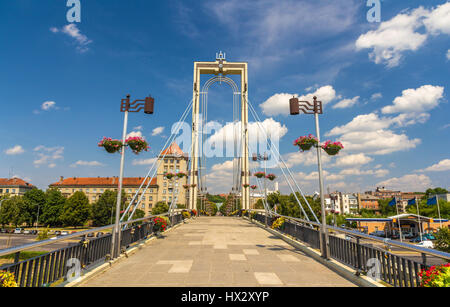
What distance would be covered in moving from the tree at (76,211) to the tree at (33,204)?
6.17 meters

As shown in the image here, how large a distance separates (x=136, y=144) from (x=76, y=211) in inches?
2440

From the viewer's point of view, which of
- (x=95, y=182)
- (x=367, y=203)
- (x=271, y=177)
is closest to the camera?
(x=271, y=177)

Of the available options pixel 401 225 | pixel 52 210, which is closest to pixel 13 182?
pixel 52 210

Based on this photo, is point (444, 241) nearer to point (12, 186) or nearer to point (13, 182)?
point (12, 186)

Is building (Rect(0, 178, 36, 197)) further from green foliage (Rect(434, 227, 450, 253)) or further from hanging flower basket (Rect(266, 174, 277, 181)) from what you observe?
green foliage (Rect(434, 227, 450, 253))

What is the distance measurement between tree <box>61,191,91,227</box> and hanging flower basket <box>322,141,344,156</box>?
214 ft

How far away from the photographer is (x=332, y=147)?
8250 millimetres

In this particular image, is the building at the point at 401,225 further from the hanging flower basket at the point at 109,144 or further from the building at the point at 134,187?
the hanging flower basket at the point at 109,144

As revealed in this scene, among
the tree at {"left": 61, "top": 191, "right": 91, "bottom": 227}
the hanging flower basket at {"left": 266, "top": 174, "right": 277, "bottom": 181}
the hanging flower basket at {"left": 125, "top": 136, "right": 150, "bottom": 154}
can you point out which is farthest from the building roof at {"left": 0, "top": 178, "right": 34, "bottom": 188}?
the hanging flower basket at {"left": 125, "top": 136, "right": 150, "bottom": 154}

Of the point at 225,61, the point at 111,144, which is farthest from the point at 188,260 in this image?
the point at 225,61

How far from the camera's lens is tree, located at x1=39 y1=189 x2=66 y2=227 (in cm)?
6016

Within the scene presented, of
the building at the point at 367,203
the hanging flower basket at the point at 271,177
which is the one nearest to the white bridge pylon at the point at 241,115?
the hanging flower basket at the point at 271,177
